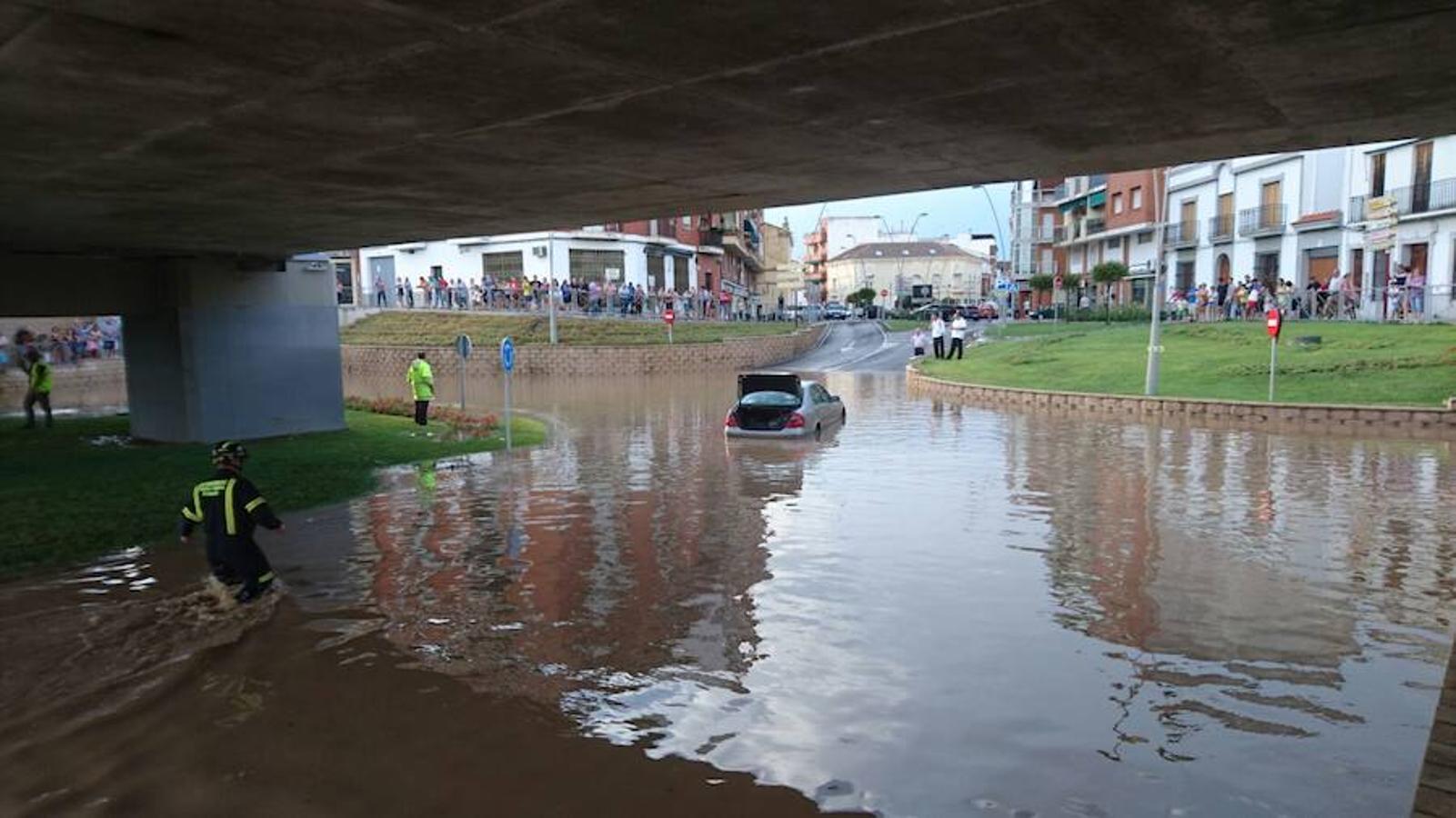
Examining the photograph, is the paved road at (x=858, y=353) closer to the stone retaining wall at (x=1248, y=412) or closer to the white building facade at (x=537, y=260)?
the white building facade at (x=537, y=260)

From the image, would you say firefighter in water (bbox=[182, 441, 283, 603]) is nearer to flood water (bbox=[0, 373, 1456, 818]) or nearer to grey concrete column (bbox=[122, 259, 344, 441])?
flood water (bbox=[0, 373, 1456, 818])

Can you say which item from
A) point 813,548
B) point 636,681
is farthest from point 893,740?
point 813,548

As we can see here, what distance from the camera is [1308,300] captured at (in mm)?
31312

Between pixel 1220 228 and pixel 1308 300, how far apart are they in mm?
15519

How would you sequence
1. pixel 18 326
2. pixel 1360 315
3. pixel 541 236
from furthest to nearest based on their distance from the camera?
pixel 541 236, pixel 18 326, pixel 1360 315

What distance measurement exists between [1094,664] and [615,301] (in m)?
40.2

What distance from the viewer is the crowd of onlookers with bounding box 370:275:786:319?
44281 mm

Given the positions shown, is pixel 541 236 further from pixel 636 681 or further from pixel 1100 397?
pixel 636 681

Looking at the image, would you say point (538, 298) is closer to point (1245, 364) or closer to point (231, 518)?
point (1245, 364)

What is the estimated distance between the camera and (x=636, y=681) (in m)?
5.97

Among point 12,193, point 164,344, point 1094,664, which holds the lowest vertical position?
point 1094,664

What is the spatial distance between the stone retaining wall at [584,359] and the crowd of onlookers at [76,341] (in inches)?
366

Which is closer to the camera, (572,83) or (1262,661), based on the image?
(572,83)

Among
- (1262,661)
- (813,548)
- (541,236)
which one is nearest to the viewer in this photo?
(1262,661)
